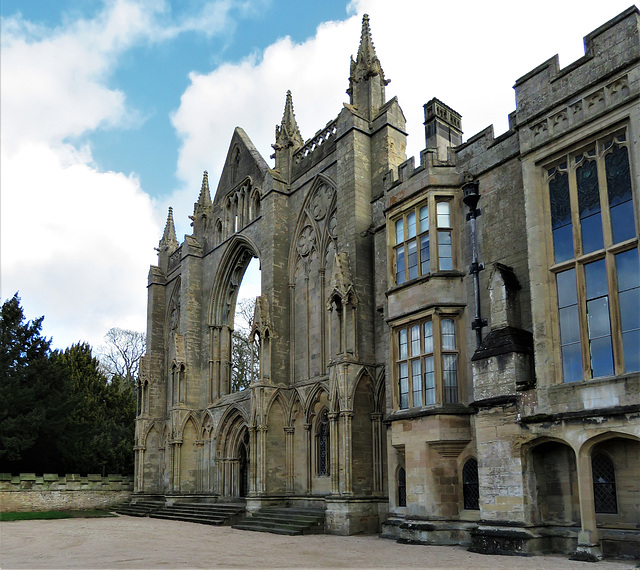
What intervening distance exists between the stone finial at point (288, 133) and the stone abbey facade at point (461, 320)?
8 centimetres

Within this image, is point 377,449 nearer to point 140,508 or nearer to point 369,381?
point 369,381

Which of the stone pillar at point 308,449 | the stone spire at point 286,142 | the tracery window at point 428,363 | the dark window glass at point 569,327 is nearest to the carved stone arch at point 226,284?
the stone spire at point 286,142

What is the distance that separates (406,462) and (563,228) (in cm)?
623

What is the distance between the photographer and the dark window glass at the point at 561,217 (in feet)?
39.9

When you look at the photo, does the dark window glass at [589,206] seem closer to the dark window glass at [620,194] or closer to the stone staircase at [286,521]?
the dark window glass at [620,194]

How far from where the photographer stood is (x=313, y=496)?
66.6ft

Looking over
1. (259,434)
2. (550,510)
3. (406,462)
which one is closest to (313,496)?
(259,434)

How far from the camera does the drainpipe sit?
14164 millimetres

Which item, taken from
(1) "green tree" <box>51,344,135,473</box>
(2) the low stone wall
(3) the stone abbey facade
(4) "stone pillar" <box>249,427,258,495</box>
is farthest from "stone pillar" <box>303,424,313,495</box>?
(1) "green tree" <box>51,344,135,473</box>

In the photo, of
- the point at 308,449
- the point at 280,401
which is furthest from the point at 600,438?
the point at 280,401

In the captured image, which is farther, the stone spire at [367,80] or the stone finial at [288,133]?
the stone finial at [288,133]

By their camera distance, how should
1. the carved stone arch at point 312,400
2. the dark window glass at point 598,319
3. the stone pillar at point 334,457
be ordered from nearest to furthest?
the dark window glass at point 598,319
the stone pillar at point 334,457
the carved stone arch at point 312,400

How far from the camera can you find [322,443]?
2086cm

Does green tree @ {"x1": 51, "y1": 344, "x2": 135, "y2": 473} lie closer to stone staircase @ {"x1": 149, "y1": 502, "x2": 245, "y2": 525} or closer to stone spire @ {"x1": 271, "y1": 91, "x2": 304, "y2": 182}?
stone staircase @ {"x1": 149, "y1": 502, "x2": 245, "y2": 525}
